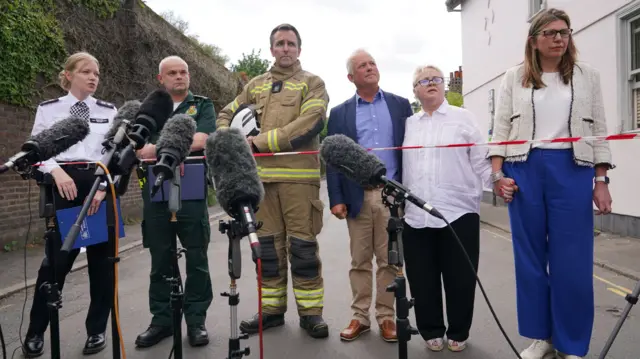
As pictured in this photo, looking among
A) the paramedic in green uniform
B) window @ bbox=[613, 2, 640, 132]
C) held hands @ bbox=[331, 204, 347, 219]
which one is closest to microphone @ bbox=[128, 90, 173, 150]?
the paramedic in green uniform

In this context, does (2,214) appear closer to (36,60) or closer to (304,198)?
(36,60)

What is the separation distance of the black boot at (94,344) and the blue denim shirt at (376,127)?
8.36ft

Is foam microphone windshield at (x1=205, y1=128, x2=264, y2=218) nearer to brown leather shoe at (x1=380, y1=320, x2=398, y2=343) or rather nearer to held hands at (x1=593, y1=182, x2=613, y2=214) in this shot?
brown leather shoe at (x1=380, y1=320, x2=398, y2=343)

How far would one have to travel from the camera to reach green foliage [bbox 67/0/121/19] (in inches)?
408

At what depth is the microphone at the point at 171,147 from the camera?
2.27 metres

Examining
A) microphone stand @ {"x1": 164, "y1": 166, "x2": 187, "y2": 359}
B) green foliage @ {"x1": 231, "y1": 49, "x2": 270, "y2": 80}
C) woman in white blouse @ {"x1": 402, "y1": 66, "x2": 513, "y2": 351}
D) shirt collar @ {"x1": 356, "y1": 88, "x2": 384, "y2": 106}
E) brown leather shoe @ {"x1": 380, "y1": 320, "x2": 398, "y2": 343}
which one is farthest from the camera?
green foliage @ {"x1": 231, "y1": 49, "x2": 270, "y2": 80}

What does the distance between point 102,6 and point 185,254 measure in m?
9.62

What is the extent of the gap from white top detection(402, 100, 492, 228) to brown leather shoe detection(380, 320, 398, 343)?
32.7 inches

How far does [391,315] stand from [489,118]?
1289cm

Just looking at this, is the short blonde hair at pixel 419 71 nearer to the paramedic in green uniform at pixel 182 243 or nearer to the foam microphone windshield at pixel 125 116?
the paramedic in green uniform at pixel 182 243

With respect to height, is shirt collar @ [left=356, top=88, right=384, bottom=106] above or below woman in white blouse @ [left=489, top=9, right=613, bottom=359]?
above

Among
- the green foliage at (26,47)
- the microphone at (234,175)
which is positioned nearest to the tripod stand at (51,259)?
the microphone at (234,175)

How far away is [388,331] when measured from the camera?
358 centimetres

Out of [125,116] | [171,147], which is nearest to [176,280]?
[171,147]
